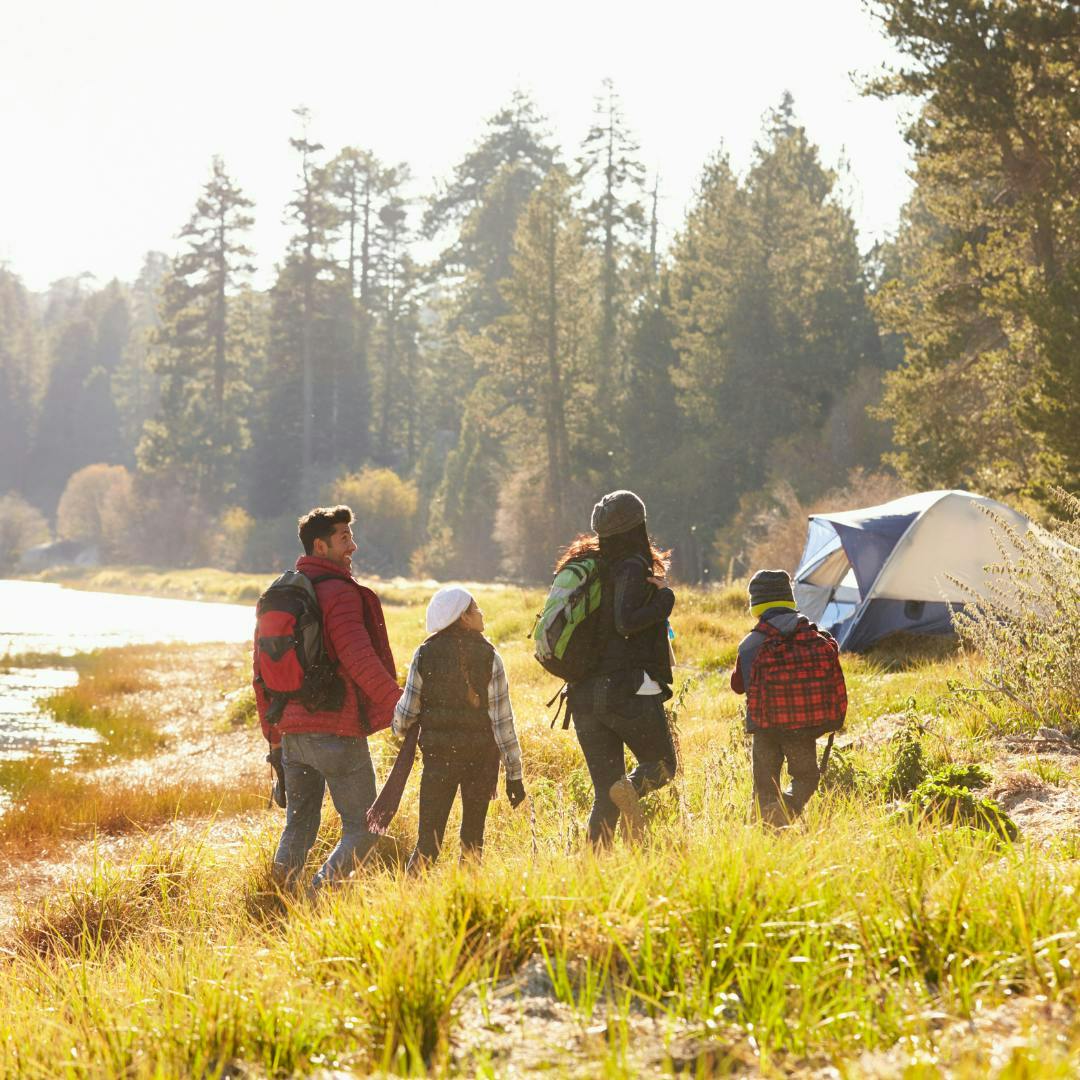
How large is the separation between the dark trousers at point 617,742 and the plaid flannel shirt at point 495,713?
14.1 inches

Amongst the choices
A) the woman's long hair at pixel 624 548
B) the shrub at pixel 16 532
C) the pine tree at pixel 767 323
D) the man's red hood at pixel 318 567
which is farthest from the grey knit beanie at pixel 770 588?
the shrub at pixel 16 532

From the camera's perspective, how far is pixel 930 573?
44.7 ft

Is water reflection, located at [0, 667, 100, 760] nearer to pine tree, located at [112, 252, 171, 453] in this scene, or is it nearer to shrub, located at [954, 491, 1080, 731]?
shrub, located at [954, 491, 1080, 731]

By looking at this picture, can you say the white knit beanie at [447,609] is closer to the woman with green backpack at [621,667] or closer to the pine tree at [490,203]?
the woman with green backpack at [621,667]

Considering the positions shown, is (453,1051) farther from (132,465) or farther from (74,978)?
(132,465)

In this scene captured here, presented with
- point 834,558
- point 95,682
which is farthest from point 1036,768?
point 95,682

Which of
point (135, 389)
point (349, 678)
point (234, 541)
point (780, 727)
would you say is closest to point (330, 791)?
point (349, 678)

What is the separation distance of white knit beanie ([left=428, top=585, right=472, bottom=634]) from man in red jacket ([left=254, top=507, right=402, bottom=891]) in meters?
0.26

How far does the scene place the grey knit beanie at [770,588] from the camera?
571 centimetres

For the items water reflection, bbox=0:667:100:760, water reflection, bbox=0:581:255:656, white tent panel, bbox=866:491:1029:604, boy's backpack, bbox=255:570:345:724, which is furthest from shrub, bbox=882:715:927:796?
water reflection, bbox=0:581:255:656

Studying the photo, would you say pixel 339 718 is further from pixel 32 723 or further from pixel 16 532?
pixel 16 532

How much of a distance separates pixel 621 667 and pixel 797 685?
3.16 feet

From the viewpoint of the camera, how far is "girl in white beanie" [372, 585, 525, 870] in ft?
17.7

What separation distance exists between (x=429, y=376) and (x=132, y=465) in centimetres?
3171
